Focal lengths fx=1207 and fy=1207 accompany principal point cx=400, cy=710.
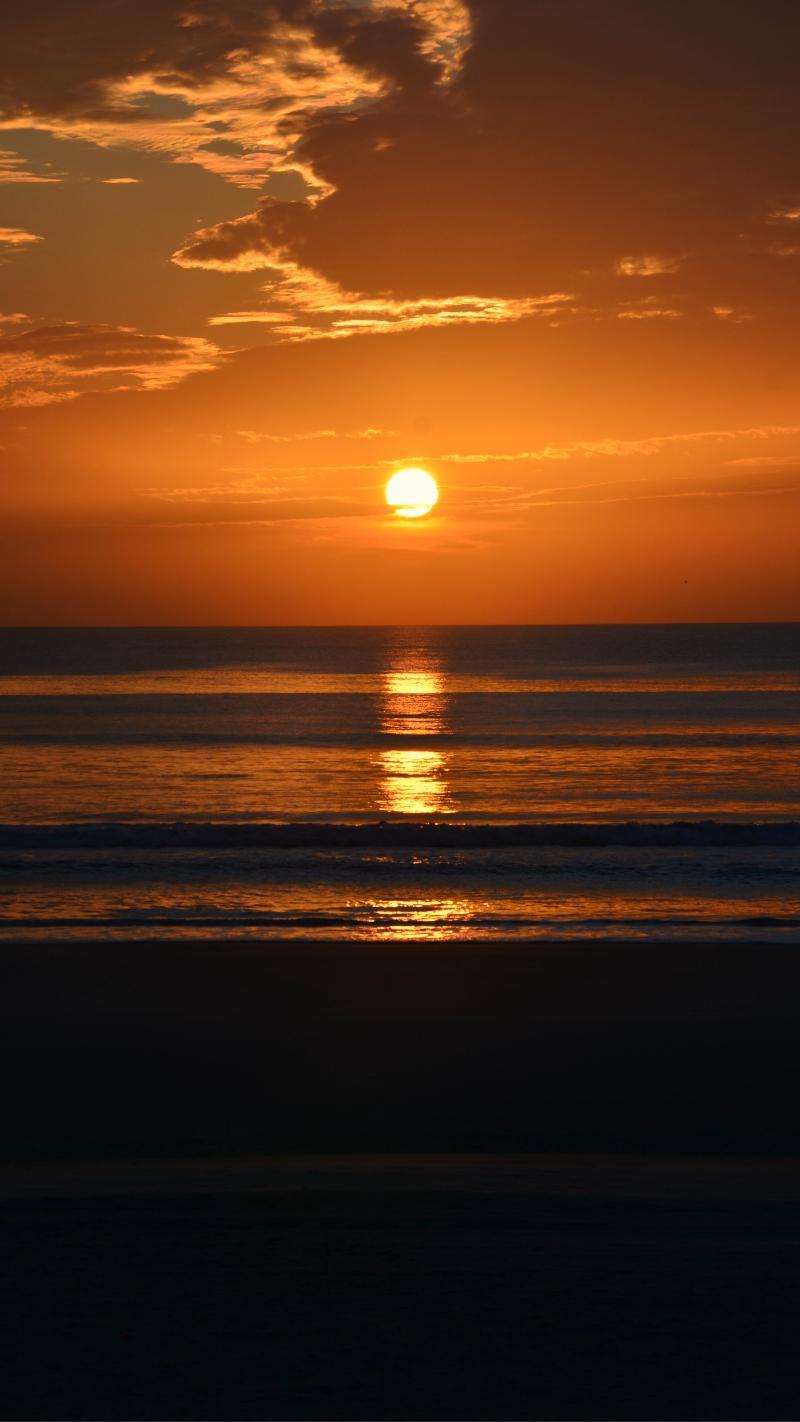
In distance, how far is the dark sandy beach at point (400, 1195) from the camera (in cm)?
445

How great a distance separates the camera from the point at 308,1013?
11484mm

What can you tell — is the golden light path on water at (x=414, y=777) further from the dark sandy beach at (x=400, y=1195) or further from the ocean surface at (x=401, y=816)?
the dark sandy beach at (x=400, y=1195)

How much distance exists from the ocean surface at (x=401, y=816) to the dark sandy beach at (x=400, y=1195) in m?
4.62

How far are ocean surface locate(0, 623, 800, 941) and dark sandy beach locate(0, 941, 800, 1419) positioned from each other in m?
4.62

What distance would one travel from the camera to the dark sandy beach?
14.6 ft

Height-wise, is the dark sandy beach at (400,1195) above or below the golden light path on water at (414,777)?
below

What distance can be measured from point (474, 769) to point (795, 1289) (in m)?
32.9

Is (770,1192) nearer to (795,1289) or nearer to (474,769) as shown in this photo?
(795,1289)

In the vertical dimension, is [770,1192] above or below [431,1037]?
below

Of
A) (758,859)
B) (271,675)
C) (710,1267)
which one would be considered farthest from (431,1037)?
(271,675)

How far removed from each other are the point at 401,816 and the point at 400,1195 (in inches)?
866

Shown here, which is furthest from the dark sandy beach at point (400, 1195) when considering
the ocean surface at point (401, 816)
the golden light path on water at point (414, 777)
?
the ocean surface at point (401, 816)

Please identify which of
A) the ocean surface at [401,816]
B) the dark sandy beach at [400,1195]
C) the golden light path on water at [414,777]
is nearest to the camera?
the dark sandy beach at [400,1195]

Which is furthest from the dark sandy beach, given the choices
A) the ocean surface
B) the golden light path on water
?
the ocean surface
